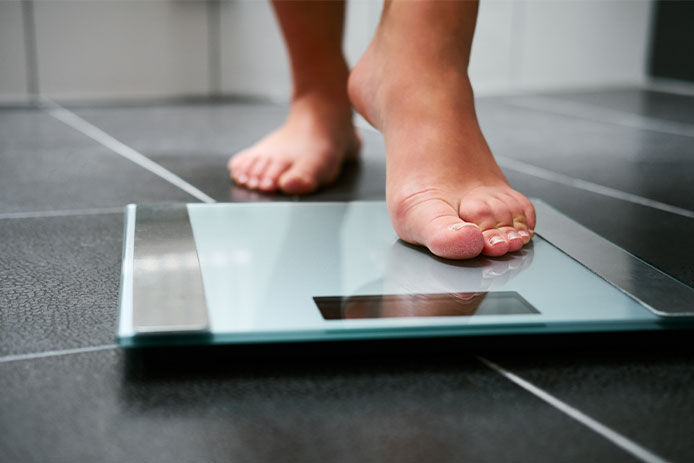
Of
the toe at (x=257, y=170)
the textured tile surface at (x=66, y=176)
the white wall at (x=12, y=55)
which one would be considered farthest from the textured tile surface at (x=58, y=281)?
the white wall at (x=12, y=55)

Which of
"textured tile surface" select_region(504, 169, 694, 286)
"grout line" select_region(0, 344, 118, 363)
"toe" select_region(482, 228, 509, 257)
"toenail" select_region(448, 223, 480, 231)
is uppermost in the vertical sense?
"toenail" select_region(448, 223, 480, 231)

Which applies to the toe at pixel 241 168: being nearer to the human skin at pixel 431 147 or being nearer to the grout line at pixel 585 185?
the human skin at pixel 431 147

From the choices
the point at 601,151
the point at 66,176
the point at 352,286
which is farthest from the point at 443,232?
the point at 601,151

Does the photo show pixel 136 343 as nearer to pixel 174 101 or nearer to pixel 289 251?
pixel 289 251

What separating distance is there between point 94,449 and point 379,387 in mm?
194

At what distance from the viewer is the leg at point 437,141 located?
82 cm

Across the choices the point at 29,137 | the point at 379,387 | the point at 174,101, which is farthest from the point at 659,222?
the point at 174,101

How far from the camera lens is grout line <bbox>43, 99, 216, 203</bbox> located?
1.26 meters

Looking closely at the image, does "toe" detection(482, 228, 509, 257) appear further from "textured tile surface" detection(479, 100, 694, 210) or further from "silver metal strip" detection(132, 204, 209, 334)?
"textured tile surface" detection(479, 100, 694, 210)

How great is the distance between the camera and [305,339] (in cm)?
61

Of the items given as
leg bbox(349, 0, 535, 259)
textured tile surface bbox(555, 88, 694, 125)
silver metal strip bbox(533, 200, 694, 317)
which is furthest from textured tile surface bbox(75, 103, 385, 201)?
textured tile surface bbox(555, 88, 694, 125)

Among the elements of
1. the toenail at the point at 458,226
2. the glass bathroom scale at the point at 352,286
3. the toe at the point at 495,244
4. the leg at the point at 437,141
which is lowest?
the glass bathroom scale at the point at 352,286

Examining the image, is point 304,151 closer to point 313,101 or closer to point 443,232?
point 313,101

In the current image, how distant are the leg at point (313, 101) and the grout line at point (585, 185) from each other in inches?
12.2
